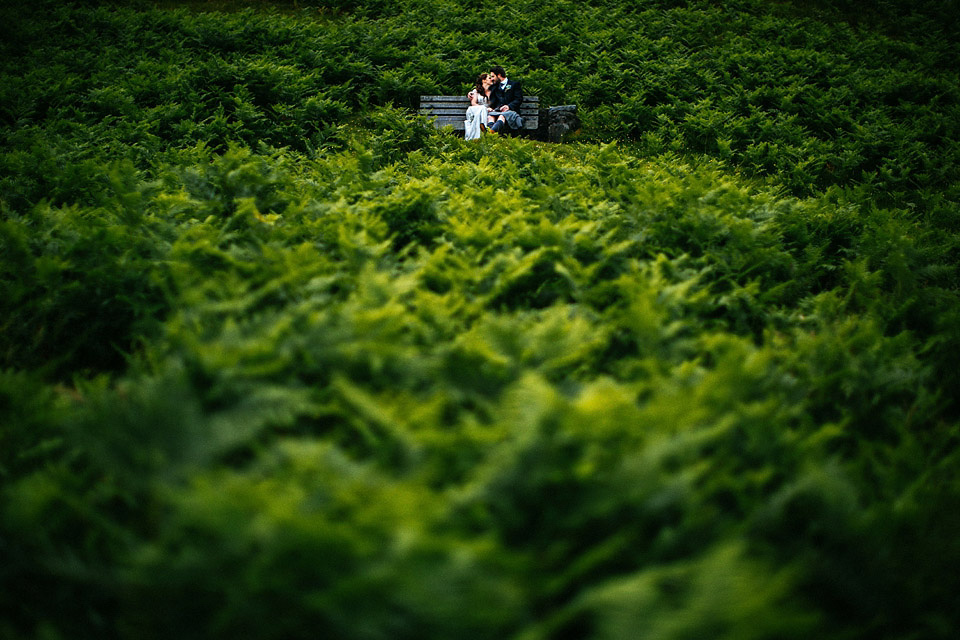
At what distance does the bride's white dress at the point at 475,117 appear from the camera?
35.4 ft

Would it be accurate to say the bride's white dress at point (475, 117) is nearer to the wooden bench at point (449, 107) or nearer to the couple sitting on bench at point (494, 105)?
the couple sitting on bench at point (494, 105)

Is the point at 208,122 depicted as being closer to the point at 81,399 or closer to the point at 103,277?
the point at 103,277

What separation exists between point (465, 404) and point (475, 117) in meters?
9.51

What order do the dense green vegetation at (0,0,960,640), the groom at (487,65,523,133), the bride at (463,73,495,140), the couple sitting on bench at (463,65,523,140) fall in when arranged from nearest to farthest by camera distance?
1. the dense green vegetation at (0,0,960,640)
2. the groom at (487,65,523,133)
3. the couple sitting on bench at (463,65,523,140)
4. the bride at (463,73,495,140)


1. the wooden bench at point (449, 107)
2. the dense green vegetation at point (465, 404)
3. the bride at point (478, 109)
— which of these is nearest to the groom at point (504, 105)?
the bride at point (478, 109)

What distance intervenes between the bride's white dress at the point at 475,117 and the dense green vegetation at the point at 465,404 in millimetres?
3696

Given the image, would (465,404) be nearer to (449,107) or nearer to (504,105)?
(504,105)

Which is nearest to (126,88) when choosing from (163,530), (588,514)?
(163,530)

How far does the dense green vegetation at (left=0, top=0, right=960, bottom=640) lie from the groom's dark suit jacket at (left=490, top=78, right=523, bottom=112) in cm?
389

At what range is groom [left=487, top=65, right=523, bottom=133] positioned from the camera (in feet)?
34.7

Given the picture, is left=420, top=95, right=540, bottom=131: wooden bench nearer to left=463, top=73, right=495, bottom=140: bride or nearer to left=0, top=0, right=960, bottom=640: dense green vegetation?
left=463, top=73, right=495, bottom=140: bride

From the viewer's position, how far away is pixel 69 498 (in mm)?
2059

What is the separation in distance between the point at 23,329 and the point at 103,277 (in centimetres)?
59

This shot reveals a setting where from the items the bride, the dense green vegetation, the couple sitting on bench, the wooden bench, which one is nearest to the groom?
the couple sitting on bench
